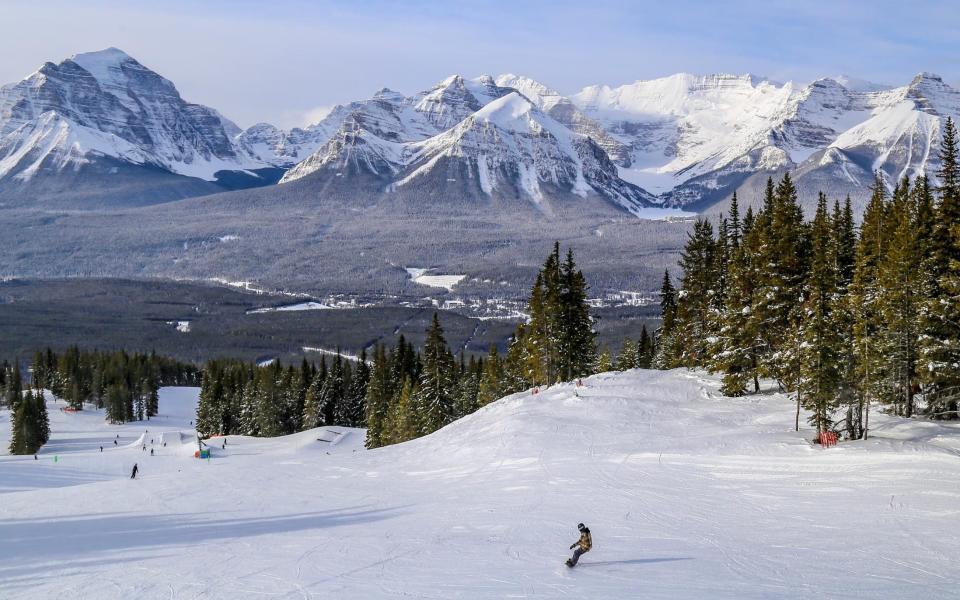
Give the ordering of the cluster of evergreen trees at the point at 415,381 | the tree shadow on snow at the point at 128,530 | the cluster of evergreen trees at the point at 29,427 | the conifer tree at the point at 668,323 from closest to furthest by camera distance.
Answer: the tree shadow on snow at the point at 128,530 → the cluster of evergreen trees at the point at 415,381 → the conifer tree at the point at 668,323 → the cluster of evergreen trees at the point at 29,427

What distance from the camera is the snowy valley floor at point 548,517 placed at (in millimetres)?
21781

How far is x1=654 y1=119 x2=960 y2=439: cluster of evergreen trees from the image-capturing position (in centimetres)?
3825

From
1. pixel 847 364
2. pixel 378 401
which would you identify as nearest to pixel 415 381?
pixel 378 401

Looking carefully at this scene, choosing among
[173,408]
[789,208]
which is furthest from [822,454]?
[173,408]

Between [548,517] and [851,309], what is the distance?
822 inches

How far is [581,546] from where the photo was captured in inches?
873

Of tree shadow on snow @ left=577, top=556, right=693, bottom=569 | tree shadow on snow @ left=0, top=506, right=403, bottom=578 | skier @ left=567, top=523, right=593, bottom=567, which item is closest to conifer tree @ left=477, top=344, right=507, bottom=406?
tree shadow on snow @ left=0, top=506, right=403, bottom=578

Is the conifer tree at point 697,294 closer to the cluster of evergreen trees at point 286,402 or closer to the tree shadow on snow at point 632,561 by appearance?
the tree shadow on snow at point 632,561

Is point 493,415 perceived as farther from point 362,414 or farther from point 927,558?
point 362,414

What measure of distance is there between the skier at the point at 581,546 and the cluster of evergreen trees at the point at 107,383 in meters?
108

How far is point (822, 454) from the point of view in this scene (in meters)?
36.7

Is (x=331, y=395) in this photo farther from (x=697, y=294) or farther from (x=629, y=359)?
(x=697, y=294)

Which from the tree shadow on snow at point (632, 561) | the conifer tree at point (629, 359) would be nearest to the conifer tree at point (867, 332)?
the tree shadow on snow at point (632, 561)

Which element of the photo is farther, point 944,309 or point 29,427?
point 29,427
